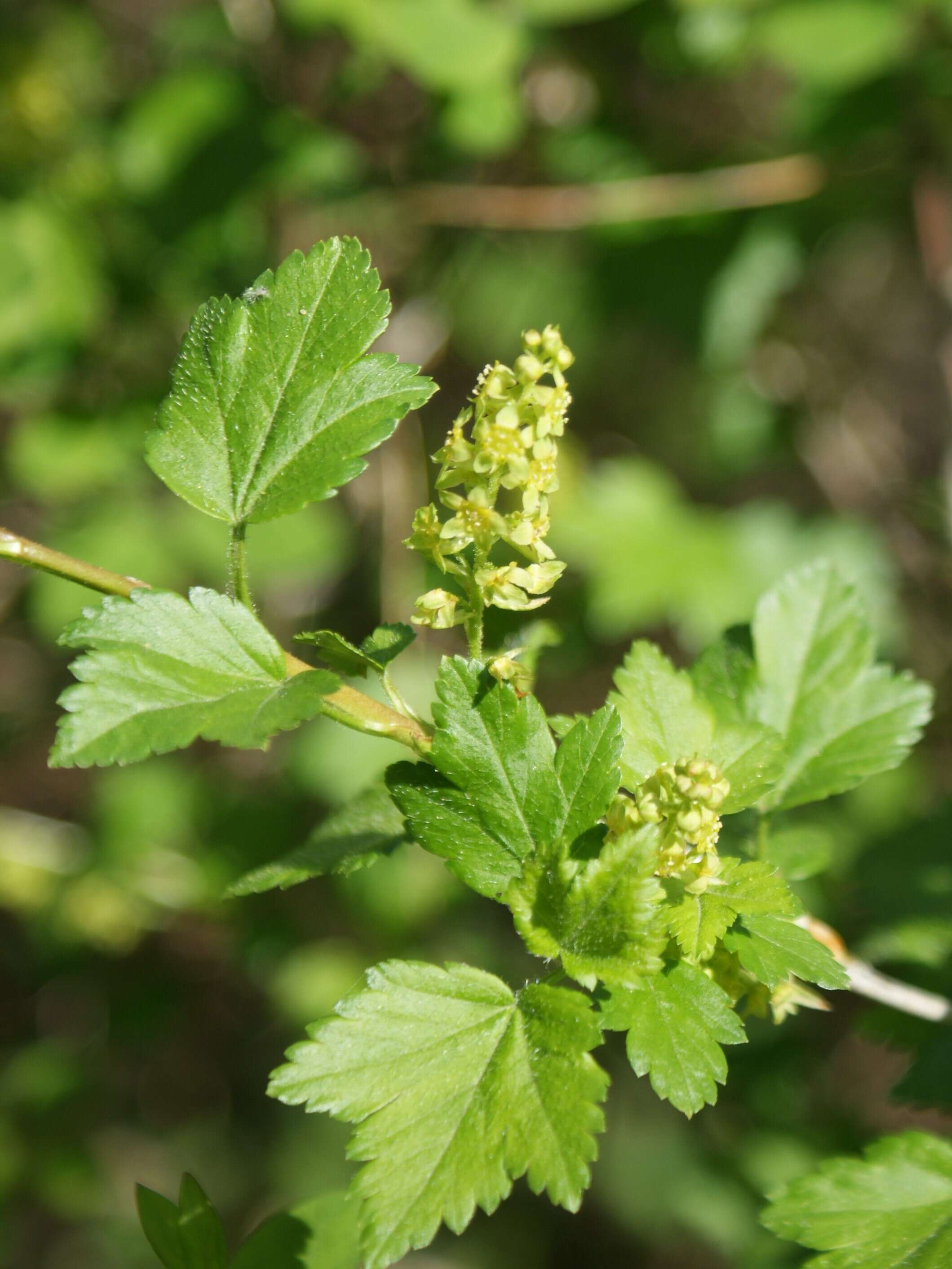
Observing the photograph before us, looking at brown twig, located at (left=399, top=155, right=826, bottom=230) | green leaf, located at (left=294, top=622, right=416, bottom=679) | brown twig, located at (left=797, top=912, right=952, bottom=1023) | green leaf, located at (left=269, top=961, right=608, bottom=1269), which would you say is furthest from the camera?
brown twig, located at (left=399, top=155, right=826, bottom=230)

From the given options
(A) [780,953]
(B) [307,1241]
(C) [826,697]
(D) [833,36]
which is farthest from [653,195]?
(B) [307,1241]

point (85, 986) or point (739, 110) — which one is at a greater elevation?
point (739, 110)

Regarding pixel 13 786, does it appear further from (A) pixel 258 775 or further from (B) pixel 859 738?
(B) pixel 859 738

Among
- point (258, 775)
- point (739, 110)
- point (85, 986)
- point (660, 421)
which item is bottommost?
point (85, 986)

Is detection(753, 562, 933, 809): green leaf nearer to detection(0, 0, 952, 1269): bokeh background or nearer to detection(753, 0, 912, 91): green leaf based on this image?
detection(0, 0, 952, 1269): bokeh background

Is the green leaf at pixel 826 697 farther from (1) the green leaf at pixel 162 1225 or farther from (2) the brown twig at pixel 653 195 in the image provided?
(2) the brown twig at pixel 653 195

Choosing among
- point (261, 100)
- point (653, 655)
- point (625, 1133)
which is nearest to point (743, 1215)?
point (625, 1133)

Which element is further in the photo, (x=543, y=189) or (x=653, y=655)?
(x=543, y=189)

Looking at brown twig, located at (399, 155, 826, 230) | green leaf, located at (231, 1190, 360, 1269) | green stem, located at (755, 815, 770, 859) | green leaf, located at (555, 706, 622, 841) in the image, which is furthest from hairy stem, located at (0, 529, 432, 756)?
brown twig, located at (399, 155, 826, 230)
